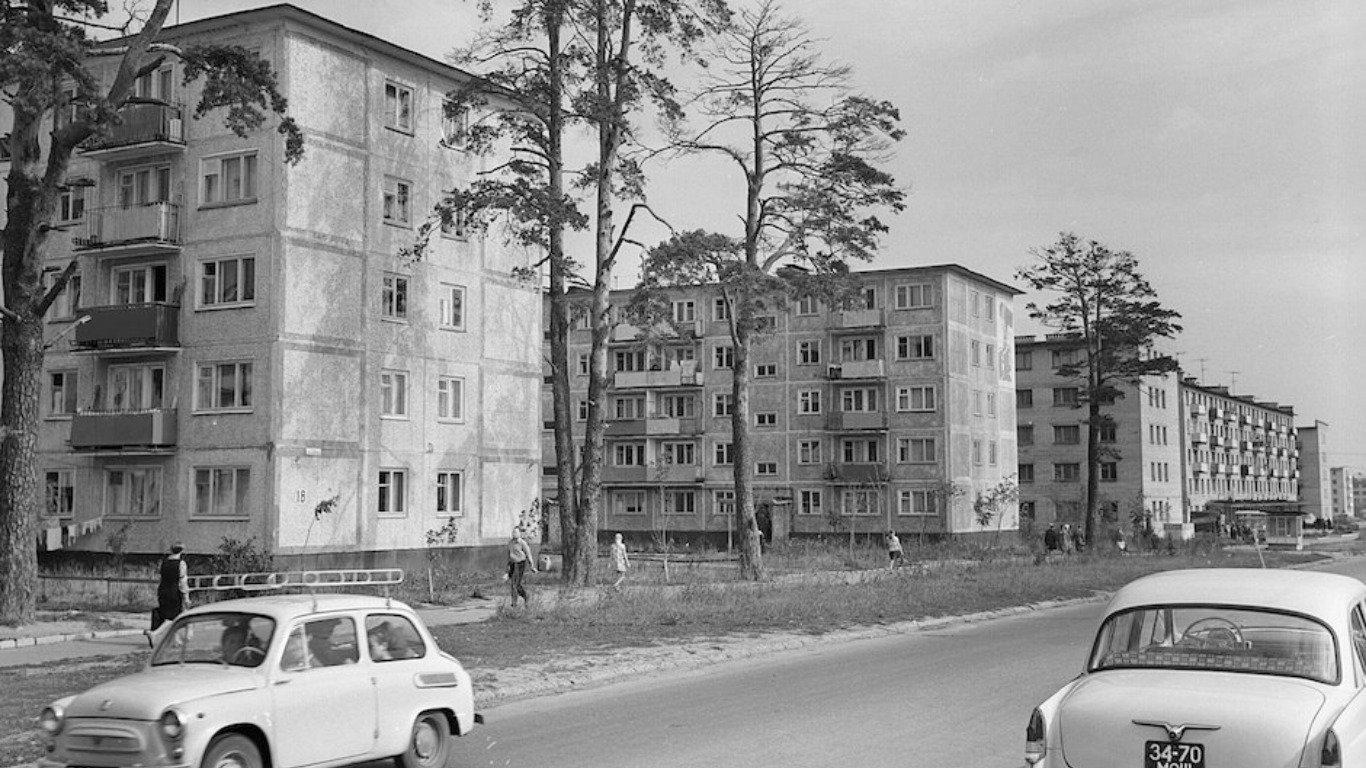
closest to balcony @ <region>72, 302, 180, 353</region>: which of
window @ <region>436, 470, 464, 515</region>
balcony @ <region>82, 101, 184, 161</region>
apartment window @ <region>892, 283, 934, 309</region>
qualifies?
balcony @ <region>82, 101, 184, 161</region>

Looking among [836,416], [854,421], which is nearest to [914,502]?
[854,421]

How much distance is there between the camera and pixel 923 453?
7369 centimetres

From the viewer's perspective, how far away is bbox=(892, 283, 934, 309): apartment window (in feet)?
244

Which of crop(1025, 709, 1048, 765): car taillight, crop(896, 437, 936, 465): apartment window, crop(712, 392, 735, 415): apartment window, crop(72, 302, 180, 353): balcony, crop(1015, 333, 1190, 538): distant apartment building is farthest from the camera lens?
crop(1015, 333, 1190, 538): distant apartment building

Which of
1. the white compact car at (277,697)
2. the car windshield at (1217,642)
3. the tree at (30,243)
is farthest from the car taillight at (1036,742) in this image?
the tree at (30,243)

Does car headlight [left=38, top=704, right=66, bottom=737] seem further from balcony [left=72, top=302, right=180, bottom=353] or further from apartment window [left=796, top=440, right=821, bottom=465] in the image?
apartment window [left=796, top=440, right=821, bottom=465]

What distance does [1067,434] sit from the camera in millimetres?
97312

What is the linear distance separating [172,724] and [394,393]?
103 ft

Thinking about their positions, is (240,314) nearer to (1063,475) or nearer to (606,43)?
(606,43)

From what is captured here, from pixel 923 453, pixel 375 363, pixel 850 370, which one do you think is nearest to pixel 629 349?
pixel 850 370

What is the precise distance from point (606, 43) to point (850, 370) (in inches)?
1746

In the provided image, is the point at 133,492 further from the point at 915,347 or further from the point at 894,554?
the point at 915,347

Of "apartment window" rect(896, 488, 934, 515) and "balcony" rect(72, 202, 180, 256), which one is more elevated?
"balcony" rect(72, 202, 180, 256)

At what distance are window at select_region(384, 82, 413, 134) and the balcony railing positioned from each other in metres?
6.70
